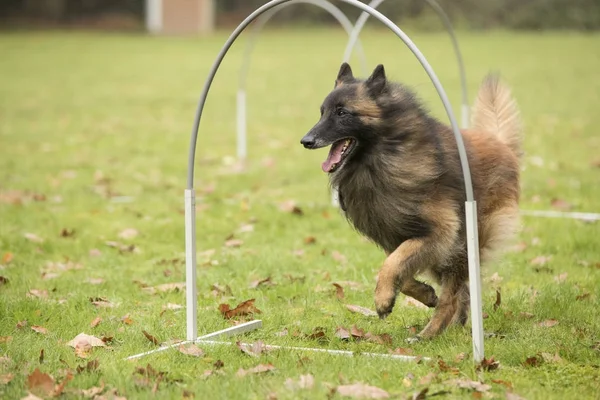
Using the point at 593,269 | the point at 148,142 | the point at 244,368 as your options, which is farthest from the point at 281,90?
the point at 244,368

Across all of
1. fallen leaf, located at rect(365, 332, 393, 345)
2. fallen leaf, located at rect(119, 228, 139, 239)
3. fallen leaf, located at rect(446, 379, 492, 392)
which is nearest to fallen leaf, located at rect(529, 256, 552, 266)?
fallen leaf, located at rect(365, 332, 393, 345)

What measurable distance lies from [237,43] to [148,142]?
18553 millimetres

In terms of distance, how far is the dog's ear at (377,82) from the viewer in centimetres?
469

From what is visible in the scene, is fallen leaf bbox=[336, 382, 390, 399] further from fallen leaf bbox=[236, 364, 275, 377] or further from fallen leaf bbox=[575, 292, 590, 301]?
fallen leaf bbox=[575, 292, 590, 301]

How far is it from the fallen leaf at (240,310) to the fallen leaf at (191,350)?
841 millimetres

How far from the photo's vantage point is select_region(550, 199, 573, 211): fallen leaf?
870cm

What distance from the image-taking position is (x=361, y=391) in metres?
3.91

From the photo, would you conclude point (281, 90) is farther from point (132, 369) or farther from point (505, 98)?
point (132, 369)

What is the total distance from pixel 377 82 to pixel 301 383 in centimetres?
172

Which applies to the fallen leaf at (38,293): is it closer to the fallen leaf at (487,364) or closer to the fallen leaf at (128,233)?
the fallen leaf at (128,233)

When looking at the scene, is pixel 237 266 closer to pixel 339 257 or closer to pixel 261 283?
pixel 261 283

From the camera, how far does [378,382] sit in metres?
4.05

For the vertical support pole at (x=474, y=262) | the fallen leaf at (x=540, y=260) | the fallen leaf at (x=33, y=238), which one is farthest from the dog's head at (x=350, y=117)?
the fallen leaf at (x=33, y=238)

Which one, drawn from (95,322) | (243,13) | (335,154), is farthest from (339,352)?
(243,13)
